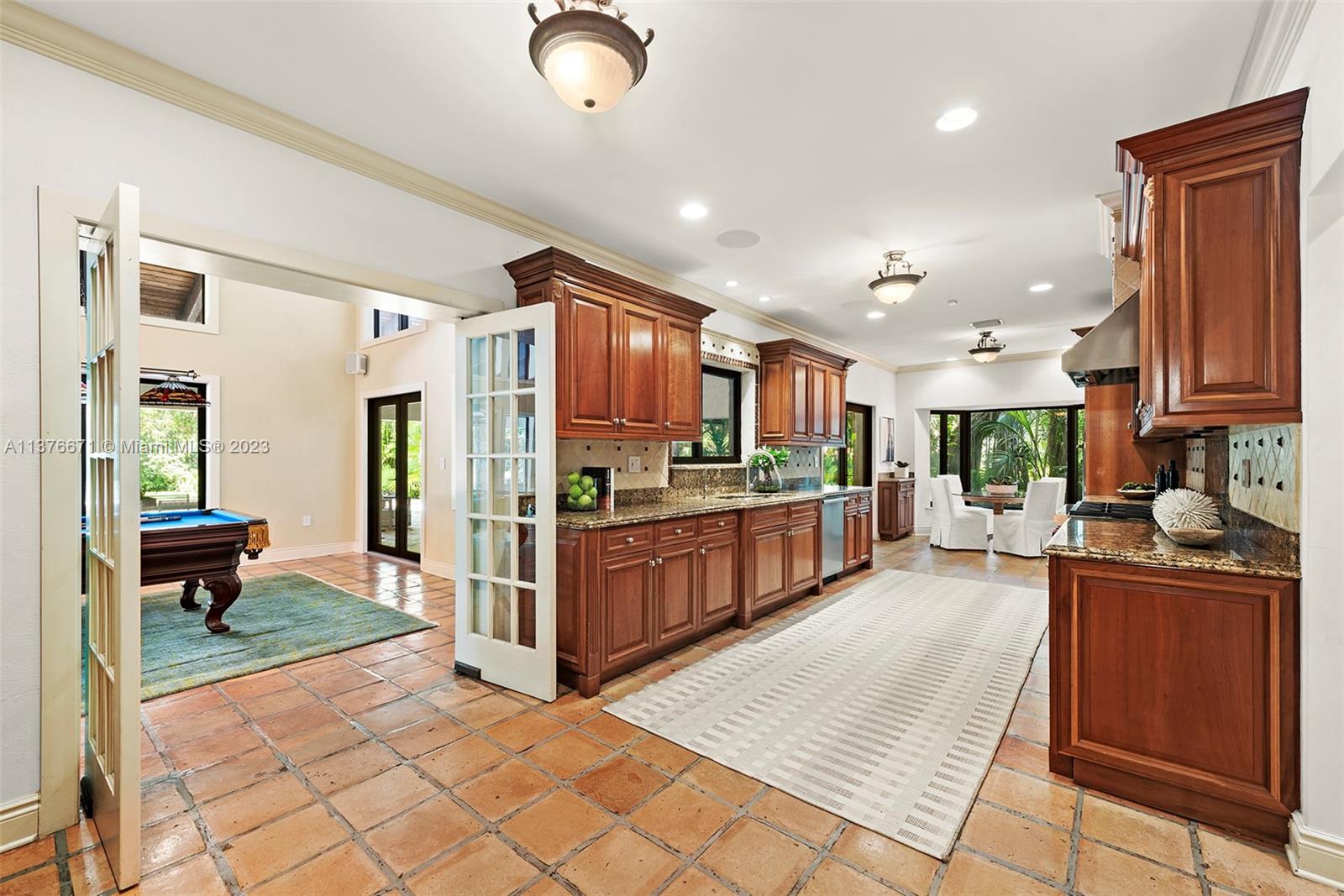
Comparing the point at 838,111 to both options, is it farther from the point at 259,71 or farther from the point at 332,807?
the point at 332,807

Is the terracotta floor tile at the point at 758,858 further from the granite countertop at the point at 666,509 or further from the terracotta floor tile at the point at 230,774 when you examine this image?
the terracotta floor tile at the point at 230,774

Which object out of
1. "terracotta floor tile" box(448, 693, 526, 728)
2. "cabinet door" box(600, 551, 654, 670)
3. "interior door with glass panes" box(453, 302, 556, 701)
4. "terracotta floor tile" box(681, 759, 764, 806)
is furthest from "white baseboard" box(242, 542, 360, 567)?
"terracotta floor tile" box(681, 759, 764, 806)

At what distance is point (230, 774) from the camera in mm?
2268

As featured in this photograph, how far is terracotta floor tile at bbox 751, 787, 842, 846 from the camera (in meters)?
1.91

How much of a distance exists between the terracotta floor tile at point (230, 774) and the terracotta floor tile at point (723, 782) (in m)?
1.69

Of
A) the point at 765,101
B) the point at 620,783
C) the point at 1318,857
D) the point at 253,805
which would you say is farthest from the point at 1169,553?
the point at 253,805

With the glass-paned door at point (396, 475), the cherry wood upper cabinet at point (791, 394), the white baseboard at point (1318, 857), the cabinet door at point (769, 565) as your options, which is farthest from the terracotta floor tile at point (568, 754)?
the glass-paned door at point (396, 475)

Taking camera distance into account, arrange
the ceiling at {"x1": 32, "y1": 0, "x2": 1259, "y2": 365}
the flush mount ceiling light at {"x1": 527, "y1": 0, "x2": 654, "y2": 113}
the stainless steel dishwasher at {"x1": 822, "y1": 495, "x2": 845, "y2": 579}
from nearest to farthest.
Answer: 1. the flush mount ceiling light at {"x1": 527, "y1": 0, "x2": 654, "y2": 113}
2. the ceiling at {"x1": 32, "y1": 0, "x2": 1259, "y2": 365}
3. the stainless steel dishwasher at {"x1": 822, "y1": 495, "x2": 845, "y2": 579}

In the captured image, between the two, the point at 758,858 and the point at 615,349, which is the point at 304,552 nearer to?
the point at 615,349

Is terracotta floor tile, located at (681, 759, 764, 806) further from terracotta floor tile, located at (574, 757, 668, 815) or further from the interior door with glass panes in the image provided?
the interior door with glass panes

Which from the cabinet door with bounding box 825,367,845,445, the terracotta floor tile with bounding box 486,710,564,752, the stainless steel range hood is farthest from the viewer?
the cabinet door with bounding box 825,367,845,445

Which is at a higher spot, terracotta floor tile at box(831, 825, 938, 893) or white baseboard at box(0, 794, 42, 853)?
white baseboard at box(0, 794, 42, 853)

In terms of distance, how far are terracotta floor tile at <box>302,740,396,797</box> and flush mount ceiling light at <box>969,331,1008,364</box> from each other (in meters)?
6.97

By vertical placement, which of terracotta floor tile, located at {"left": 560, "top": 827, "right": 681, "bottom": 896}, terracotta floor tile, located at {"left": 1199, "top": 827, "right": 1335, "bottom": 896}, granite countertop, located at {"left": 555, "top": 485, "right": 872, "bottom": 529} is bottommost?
terracotta floor tile, located at {"left": 560, "top": 827, "right": 681, "bottom": 896}
